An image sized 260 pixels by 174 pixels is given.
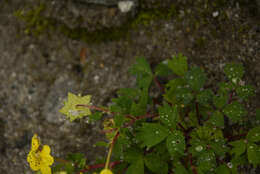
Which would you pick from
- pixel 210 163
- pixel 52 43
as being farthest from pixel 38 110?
pixel 210 163

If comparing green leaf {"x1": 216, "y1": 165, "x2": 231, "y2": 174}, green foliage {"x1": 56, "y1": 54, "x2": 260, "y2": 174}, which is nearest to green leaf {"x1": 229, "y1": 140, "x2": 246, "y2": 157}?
green foliage {"x1": 56, "y1": 54, "x2": 260, "y2": 174}

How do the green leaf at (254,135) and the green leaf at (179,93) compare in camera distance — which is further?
the green leaf at (179,93)

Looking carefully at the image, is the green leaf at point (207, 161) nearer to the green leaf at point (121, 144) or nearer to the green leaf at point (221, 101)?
the green leaf at point (221, 101)

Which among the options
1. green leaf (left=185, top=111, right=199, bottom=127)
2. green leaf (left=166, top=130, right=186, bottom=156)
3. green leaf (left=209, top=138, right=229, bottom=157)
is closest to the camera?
green leaf (left=166, top=130, right=186, bottom=156)

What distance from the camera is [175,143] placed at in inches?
62.6

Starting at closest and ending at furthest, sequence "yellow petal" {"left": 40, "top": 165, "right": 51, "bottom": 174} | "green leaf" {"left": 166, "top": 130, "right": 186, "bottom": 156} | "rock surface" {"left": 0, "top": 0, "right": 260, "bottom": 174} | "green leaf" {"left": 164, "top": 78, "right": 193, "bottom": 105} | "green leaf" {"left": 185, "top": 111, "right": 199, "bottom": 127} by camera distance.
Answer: "yellow petal" {"left": 40, "top": 165, "right": 51, "bottom": 174} → "green leaf" {"left": 166, "top": 130, "right": 186, "bottom": 156} → "green leaf" {"left": 164, "top": 78, "right": 193, "bottom": 105} → "green leaf" {"left": 185, "top": 111, "right": 199, "bottom": 127} → "rock surface" {"left": 0, "top": 0, "right": 260, "bottom": 174}

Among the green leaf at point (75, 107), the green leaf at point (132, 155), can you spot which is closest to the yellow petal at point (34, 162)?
the green leaf at point (75, 107)

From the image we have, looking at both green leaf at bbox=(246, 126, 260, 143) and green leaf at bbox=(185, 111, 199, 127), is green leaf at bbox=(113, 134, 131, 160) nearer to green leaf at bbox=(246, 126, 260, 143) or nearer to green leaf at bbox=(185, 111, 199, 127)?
green leaf at bbox=(185, 111, 199, 127)

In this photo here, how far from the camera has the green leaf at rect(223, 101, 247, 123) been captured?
1.70m

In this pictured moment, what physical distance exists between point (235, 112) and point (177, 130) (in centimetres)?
41

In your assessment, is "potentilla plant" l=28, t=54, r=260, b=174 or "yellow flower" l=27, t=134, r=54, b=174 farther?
"potentilla plant" l=28, t=54, r=260, b=174

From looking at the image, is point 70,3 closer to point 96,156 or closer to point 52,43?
point 52,43

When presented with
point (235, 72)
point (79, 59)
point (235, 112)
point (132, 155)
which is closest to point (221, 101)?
point (235, 112)

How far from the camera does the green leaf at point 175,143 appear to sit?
62.1 inches
